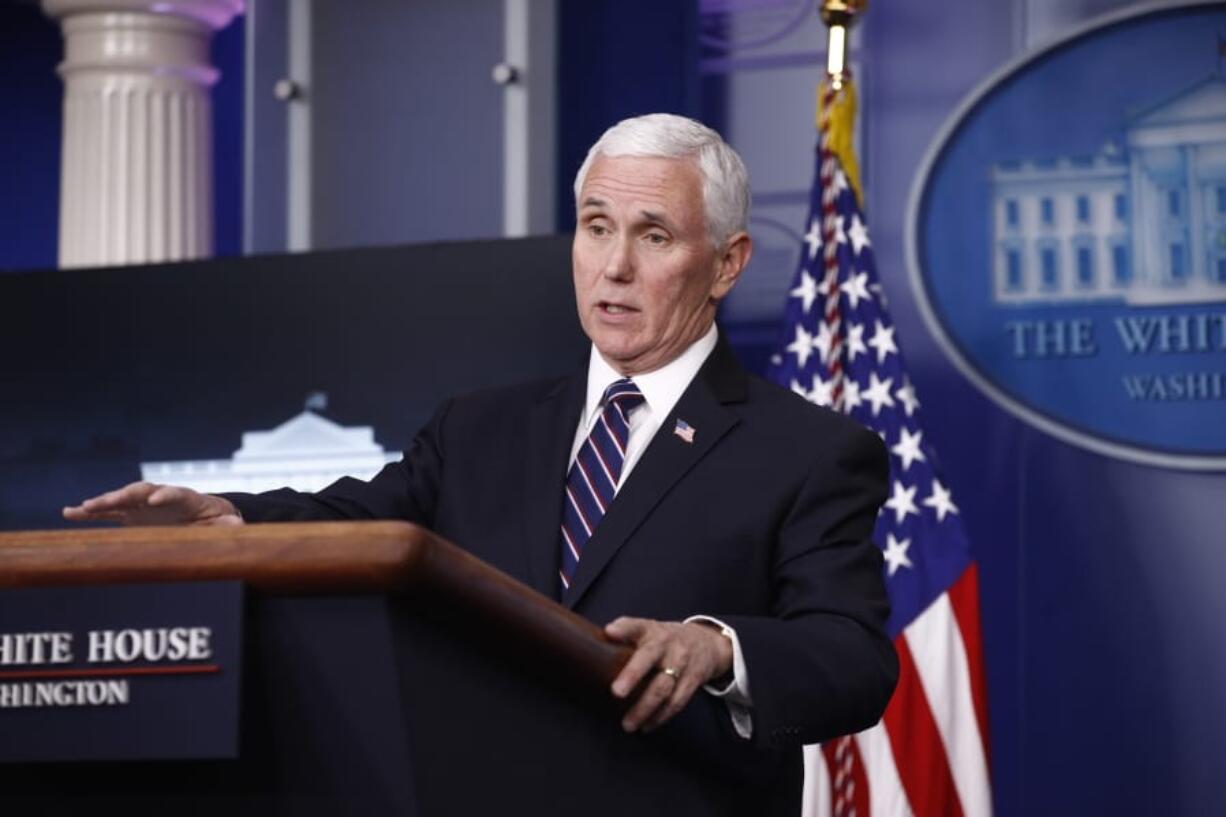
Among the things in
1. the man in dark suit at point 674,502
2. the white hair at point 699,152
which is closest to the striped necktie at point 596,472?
the man in dark suit at point 674,502

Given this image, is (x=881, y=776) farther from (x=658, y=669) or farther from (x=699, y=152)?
(x=658, y=669)

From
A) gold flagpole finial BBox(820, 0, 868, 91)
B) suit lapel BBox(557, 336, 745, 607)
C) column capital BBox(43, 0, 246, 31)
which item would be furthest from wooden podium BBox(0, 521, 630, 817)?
column capital BBox(43, 0, 246, 31)

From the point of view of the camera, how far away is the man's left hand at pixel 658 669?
1356 millimetres

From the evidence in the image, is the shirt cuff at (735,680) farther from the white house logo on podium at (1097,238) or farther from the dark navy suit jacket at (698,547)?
the white house logo on podium at (1097,238)

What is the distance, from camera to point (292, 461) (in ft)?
13.8

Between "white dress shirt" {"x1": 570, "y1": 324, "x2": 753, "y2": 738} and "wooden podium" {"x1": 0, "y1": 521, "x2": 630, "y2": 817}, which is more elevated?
"white dress shirt" {"x1": 570, "y1": 324, "x2": 753, "y2": 738}

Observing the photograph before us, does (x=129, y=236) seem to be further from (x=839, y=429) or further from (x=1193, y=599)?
(x=839, y=429)

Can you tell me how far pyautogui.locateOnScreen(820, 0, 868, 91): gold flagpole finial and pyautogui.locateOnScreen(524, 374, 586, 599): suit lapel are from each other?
181 centimetres

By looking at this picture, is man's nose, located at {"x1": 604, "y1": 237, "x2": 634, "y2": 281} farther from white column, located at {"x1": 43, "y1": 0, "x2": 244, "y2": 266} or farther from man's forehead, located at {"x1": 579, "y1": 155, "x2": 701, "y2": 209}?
white column, located at {"x1": 43, "y1": 0, "x2": 244, "y2": 266}

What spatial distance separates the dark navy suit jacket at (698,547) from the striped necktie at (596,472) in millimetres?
16

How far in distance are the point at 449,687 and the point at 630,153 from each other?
0.87 metres

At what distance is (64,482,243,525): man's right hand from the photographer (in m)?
1.54

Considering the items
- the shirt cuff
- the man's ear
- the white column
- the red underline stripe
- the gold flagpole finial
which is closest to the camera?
the red underline stripe

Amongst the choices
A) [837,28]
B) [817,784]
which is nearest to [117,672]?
[817,784]
